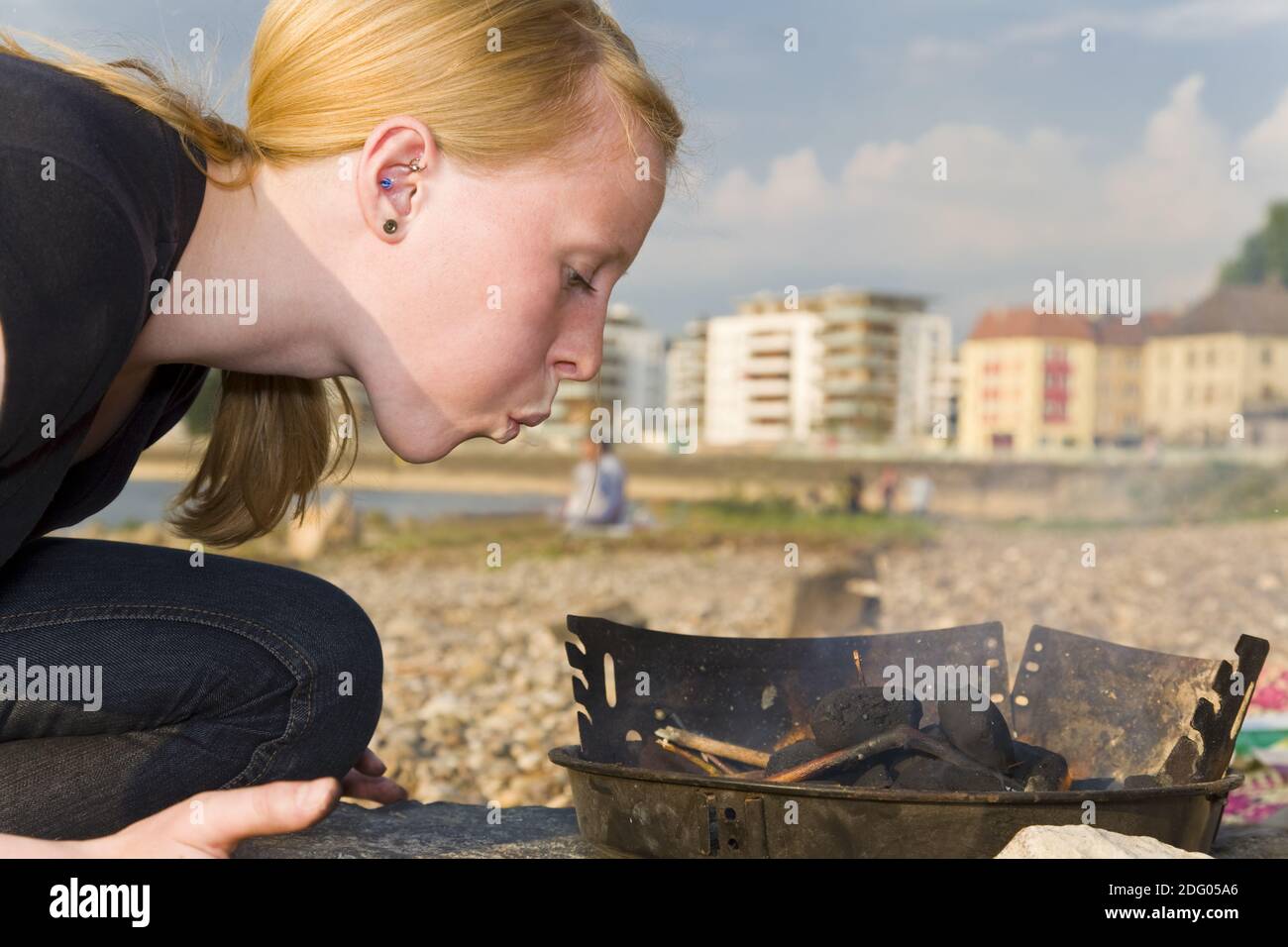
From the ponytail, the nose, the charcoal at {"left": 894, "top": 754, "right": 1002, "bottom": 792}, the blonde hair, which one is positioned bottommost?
the charcoal at {"left": 894, "top": 754, "right": 1002, "bottom": 792}

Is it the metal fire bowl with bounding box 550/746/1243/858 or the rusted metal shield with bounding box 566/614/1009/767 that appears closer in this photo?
the metal fire bowl with bounding box 550/746/1243/858

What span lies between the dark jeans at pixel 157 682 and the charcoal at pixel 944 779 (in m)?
0.93

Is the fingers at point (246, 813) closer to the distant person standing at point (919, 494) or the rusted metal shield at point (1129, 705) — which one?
the rusted metal shield at point (1129, 705)

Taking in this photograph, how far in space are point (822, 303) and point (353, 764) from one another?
228 feet

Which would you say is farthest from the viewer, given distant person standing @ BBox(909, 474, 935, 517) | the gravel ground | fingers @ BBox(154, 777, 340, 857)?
distant person standing @ BBox(909, 474, 935, 517)

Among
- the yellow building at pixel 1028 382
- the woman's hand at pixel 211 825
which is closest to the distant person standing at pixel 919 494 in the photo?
the yellow building at pixel 1028 382

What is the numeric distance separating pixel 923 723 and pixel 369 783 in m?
1.08

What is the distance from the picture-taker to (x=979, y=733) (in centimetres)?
215

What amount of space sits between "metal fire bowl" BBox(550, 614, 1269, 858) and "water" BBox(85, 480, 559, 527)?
1952 centimetres

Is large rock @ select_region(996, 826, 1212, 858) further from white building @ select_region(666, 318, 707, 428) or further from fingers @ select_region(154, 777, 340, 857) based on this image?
white building @ select_region(666, 318, 707, 428)

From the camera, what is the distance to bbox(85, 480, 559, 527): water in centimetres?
2422

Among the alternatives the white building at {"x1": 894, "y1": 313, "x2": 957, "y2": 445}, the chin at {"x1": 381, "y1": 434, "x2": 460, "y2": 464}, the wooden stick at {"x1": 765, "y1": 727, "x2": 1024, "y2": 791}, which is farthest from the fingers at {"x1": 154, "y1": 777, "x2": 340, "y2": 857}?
the white building at {"x1": 894, "y1": 313, "x2": 957, "y2": 445}

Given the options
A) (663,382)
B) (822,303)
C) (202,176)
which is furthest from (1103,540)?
(822,303)

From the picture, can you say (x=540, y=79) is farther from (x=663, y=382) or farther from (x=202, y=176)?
(x=663, y=382)
